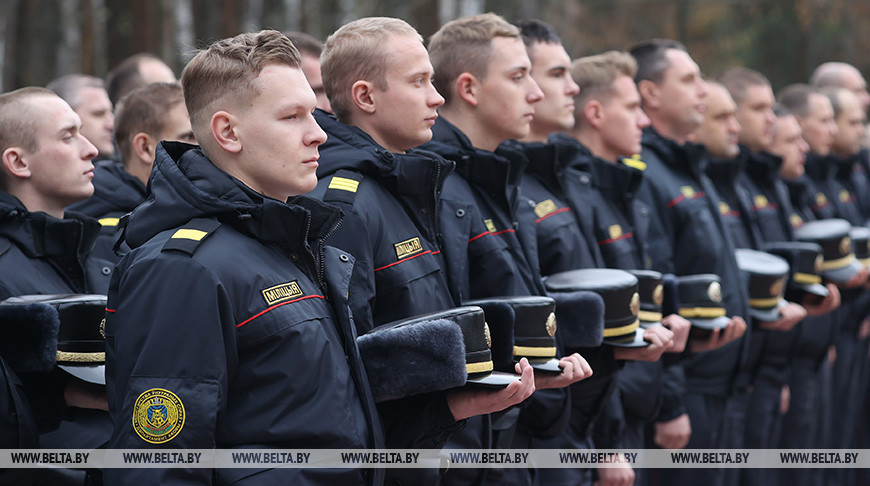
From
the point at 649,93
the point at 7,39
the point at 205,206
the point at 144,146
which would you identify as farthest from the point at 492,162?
the point at 7,39

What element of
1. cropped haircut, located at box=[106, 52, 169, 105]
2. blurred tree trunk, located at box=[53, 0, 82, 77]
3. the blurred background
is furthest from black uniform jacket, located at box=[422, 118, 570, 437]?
blurred tree trunk, located at box=[53, 0, 82, 77]

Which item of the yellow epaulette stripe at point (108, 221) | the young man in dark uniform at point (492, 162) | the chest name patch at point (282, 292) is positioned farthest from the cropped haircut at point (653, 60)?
the chest name patch at point (282, 292)

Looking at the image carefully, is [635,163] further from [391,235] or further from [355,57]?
[391,235]

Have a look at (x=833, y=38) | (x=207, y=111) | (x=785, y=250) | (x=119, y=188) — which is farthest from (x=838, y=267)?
(x=833, y=38)

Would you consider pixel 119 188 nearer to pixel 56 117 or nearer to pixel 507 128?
pixel 56 117

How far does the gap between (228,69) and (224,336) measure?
2.44 ft

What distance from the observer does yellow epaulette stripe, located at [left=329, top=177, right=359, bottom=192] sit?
337 cm

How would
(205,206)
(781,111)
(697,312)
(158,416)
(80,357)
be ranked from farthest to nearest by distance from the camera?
(781,111) < (697,312) < (80,357) < (205,206) < (158,416)

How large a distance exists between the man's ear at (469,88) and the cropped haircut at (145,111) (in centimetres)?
120

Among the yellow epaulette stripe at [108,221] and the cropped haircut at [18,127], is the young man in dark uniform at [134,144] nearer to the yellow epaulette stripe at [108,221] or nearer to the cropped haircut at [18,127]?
the yellow epaulette stripe at [108,221]

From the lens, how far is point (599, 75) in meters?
5.76

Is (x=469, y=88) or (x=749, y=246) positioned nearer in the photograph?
(x=469, y=88)

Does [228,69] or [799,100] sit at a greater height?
[228,69]

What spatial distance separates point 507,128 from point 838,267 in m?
3.47
